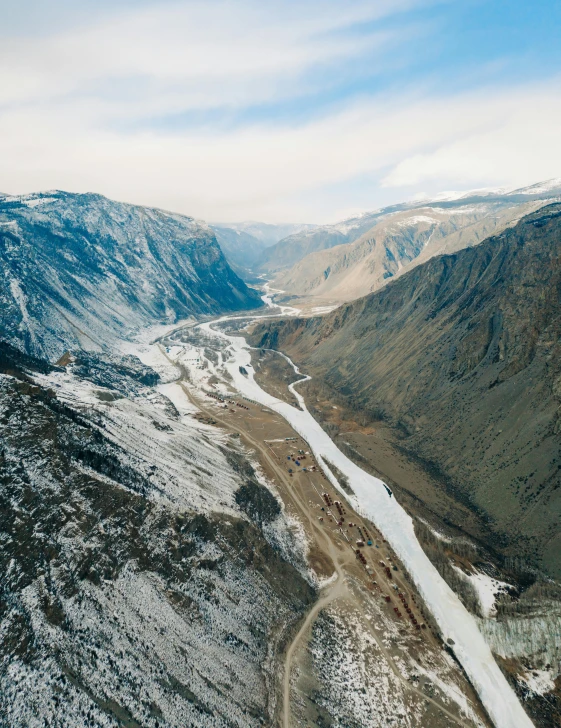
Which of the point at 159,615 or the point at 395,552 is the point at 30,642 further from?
the point at 395,552

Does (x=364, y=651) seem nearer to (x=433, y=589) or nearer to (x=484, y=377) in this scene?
(x=433, y=589)

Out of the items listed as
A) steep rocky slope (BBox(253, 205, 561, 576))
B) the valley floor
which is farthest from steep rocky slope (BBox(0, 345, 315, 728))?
steep rocky slope (BBox(253, 205, 561, 576))

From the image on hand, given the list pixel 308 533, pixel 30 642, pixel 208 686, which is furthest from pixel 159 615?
pixel 308 533

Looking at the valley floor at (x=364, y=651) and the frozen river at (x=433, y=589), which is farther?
the frozen river at (x=433, y=589)

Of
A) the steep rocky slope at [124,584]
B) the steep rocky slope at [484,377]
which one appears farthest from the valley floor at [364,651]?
the steep rocky slope at [484,377]

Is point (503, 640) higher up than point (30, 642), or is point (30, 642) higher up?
point (30, 642)

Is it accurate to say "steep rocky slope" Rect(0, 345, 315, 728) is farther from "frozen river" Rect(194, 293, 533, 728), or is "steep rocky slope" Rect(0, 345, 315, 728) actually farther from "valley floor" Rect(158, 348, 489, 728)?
"frozen river" Rect(194, 293, 533, 728)

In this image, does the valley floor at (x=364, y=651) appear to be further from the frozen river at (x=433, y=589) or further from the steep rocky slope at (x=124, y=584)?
the steep rocky slope at (x=124, y=584)
